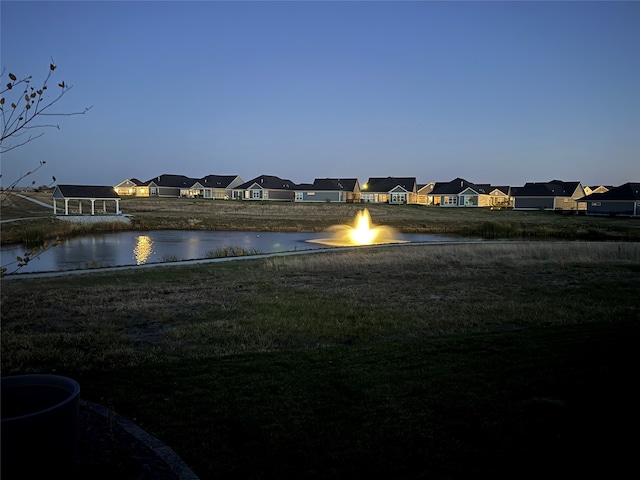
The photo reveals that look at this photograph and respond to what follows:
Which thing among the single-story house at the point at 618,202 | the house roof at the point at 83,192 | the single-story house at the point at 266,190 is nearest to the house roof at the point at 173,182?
the single-story house at the point at 266,190

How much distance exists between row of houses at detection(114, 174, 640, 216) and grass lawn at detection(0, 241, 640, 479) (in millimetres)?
68380

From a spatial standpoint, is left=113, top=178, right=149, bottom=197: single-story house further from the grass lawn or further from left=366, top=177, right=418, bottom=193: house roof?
the grass lawn

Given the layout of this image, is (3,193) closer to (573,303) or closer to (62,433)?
(62,433)

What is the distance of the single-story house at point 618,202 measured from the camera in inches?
2589

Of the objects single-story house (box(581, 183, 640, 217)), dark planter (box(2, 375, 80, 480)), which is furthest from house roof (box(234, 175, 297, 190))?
dark planter (box(2, 375, 80, 480))

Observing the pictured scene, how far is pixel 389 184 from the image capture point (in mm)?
94250

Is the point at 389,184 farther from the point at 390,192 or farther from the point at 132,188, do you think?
the point at 132,188

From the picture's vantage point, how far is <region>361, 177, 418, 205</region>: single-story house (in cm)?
9212

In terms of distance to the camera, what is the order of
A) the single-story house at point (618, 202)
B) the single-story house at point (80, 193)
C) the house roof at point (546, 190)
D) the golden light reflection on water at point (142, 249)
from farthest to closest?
the house roof at point (546, 190), the single-story house at point (618, 202), the single-story house at point (80, 193), the golden light reflection on water at point (142, 249)

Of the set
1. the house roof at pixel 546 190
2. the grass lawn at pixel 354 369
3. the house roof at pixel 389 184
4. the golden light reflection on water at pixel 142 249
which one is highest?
the house roof at pixel 389 184

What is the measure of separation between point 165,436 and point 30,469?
195 cm

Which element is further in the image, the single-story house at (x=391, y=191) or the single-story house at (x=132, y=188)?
the single-story house at (x=132, y=188)

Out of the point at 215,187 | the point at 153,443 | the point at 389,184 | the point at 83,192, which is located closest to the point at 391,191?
the point at 389,184

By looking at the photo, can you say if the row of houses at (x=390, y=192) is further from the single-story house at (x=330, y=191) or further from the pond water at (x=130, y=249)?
the pond water at (x=130, y=249)
